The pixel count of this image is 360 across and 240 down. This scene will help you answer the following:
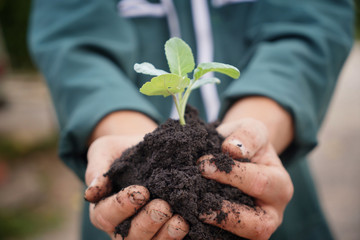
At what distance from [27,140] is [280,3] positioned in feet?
12.7

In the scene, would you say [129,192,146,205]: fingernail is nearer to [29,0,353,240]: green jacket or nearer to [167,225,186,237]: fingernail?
[167,225,186,237]: fingernail

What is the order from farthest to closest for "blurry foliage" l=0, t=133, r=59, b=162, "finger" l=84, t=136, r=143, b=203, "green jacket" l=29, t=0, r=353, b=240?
"blurry foliage" l=0, t=133, r=59, b=162, "green jacket" l=29, t=0, r=353, b=240, "finger" l=84, t=136, r=143, b=203

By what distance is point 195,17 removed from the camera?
1.67 m

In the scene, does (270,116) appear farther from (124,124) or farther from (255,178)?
(124,124)

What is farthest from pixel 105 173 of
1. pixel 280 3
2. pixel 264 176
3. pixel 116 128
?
pixel 280 3

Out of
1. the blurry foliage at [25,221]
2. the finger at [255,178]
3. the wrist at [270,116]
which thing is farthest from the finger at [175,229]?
the blurry foliage at [25,221]

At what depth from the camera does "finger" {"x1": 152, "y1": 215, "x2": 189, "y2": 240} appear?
85 cm

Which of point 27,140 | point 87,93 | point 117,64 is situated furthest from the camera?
point 27,140

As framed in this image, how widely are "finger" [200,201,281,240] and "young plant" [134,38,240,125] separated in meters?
0.30

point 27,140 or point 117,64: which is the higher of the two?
point 117,64

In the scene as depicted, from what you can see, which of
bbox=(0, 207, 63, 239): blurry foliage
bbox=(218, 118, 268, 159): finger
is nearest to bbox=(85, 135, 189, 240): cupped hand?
bbox=(218, 118, 268, 159): finger

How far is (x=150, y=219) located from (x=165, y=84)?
37 centimetres

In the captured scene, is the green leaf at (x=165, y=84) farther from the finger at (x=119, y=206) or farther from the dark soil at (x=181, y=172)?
the finger at (x=119, y=206)

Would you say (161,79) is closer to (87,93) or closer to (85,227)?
(87,93)
